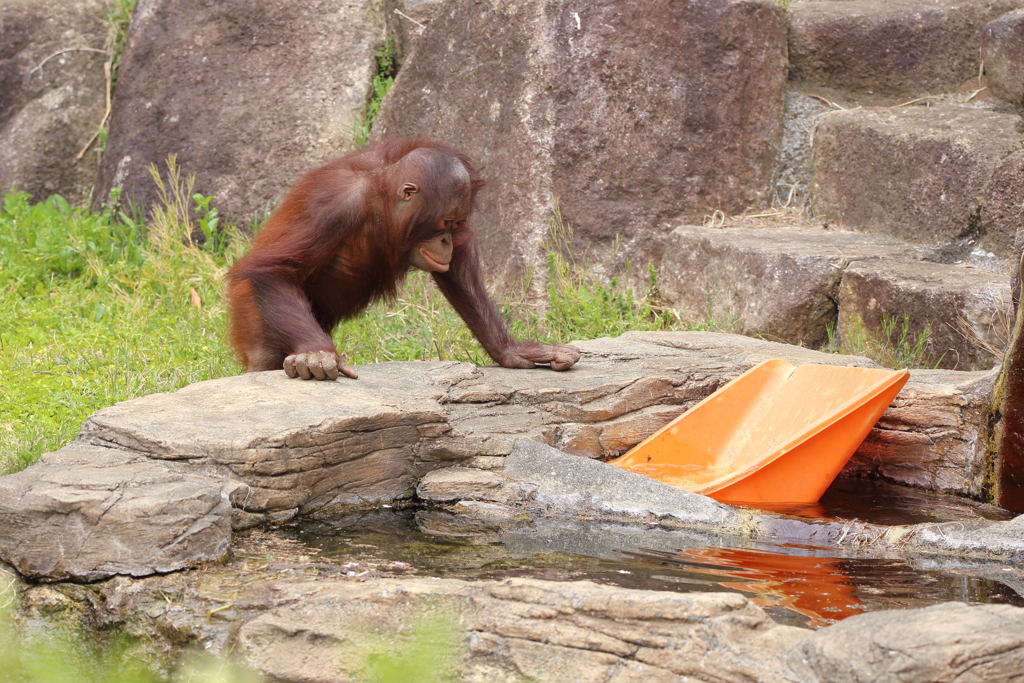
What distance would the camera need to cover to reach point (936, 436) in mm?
3781

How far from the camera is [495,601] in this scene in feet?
6.81

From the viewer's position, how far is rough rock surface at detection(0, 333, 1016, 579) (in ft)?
7.69

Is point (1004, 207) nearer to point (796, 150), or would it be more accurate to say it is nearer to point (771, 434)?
point (796, 150)

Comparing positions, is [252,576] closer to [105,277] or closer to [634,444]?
[634,444]

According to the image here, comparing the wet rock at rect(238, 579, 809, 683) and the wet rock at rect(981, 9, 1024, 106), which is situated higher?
the wet rock at rect(981, 9, 1024, 106)

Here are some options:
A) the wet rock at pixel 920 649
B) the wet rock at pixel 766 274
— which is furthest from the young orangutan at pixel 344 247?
the wet rock at pixel 920 649

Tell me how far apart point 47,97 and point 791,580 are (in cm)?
663

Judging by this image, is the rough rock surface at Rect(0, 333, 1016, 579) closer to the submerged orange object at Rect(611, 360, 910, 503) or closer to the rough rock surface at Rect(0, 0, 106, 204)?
the submerged orange object at Rect(611, 360, 910, 503)

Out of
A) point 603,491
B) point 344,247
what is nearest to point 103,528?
point 603,491

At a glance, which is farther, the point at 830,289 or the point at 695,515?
the point at 830,289

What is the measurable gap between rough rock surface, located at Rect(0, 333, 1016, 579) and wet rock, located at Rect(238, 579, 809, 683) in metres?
0.40

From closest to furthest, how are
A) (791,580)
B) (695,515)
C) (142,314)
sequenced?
(791,580)
(695,515)
(142,314)

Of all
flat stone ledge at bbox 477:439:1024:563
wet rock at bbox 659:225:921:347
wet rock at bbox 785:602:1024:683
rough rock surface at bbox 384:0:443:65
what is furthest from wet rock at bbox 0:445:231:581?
rough rock surface at bbox 384:0:443:65

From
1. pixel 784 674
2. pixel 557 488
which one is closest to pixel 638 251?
pixel 557 488
